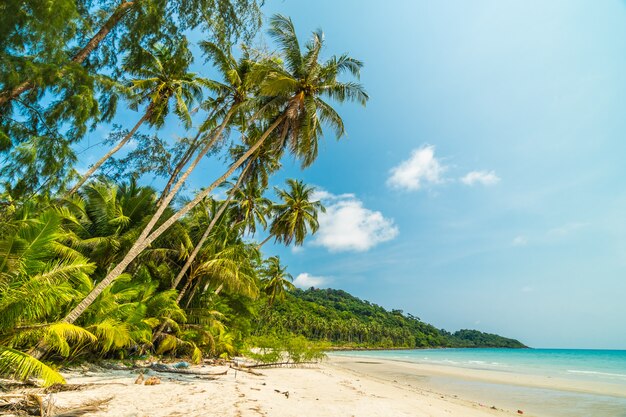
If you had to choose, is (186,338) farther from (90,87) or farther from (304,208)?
(304,208)

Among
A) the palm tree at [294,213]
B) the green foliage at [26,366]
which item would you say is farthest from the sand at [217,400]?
the palm tree at [294,213]

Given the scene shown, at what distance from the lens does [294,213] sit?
22.1 meters

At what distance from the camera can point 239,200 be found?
2016 cm

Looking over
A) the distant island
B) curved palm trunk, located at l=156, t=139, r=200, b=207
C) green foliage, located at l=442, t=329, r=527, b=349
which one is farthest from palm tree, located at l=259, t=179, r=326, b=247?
green foliage, located at l=442, t=329, r=527, b=349

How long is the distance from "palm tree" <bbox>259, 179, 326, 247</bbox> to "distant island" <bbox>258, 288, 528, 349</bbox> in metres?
24.2

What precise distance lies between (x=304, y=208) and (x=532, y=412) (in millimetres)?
16466

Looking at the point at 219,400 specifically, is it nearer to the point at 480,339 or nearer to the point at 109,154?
the point at 109,154

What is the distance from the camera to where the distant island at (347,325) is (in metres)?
66.1

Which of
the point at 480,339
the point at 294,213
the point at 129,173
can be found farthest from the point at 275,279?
the point at 480,339

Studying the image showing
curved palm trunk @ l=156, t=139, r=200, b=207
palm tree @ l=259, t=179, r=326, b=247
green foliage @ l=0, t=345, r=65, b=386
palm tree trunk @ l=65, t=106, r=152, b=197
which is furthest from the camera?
palm tree @ l=259, t=179, r=326, b=247

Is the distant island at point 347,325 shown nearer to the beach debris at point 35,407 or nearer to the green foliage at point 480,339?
the green foliage at point 480,339

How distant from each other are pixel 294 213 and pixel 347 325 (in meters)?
64.6

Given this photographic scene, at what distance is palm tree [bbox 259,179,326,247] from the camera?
22.4 meters

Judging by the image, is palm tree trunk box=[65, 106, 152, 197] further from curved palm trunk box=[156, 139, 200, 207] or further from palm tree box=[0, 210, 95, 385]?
palm tree box=[0, 210, 95, 385]
